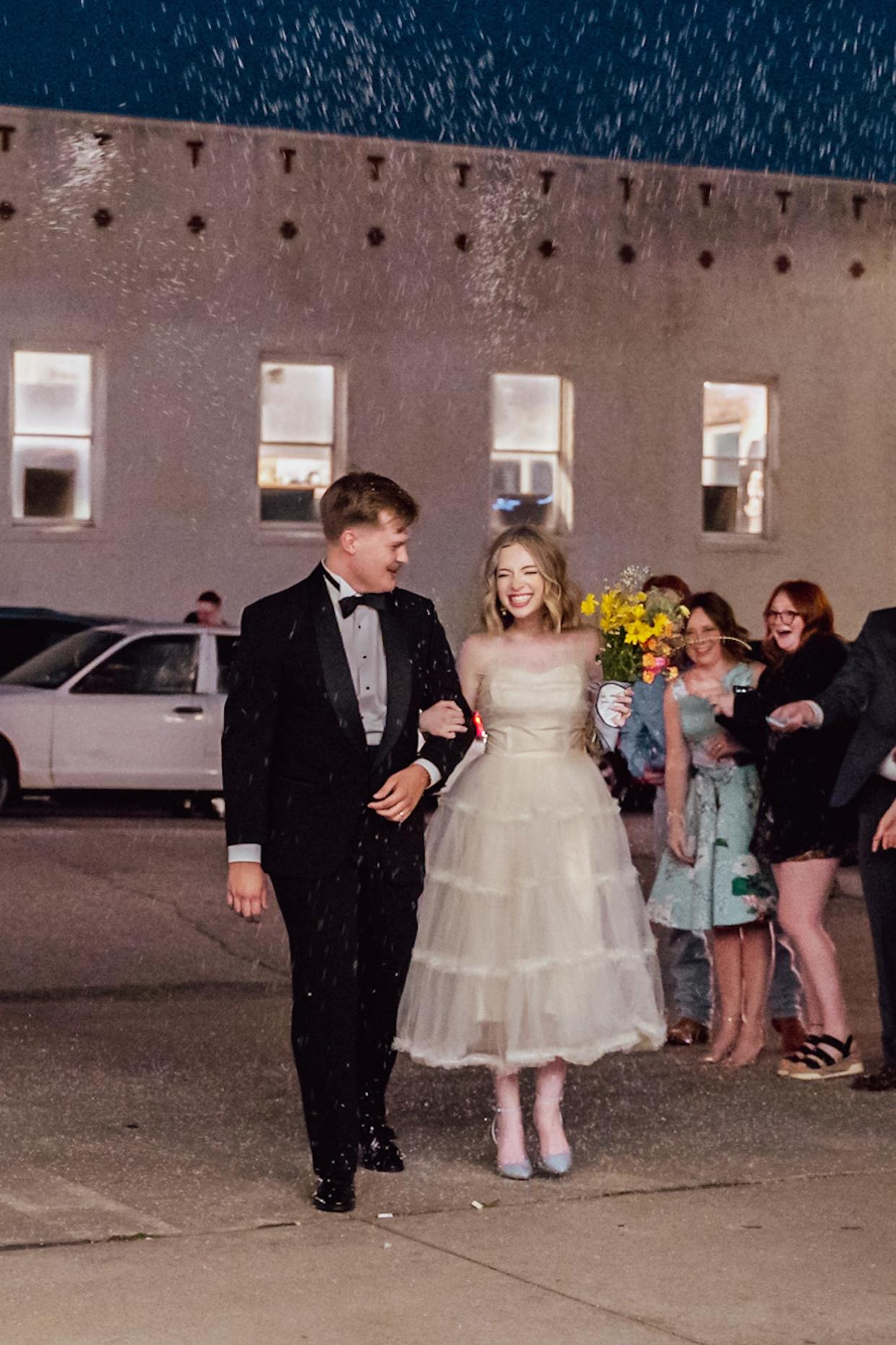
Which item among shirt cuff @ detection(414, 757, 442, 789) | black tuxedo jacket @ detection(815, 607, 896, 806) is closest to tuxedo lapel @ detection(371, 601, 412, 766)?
shirt cuff @ detection(414, 757, 442, 789)

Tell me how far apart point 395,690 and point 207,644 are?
1229 centimetres

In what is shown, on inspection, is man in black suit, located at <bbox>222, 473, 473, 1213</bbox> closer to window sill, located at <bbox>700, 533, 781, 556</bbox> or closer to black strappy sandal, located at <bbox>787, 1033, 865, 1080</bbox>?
black strappy sandal, located at <bbox>787, 1033, 865, 1080</bbox>

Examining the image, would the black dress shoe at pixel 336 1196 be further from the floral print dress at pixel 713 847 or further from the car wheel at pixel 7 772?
the car wheel at pixel 7 772

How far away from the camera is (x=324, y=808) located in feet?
20.6

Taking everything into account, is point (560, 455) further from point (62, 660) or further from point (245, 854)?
point (245, 854)

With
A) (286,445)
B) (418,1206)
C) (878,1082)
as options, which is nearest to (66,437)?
(286,445)

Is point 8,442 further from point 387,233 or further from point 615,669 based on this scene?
point 615,669

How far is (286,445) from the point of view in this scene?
24516mm

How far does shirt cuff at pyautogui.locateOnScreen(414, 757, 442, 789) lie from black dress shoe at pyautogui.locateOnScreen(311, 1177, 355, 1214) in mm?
1131

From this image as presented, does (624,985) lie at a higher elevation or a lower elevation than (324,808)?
lower

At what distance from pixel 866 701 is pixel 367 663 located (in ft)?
7.86

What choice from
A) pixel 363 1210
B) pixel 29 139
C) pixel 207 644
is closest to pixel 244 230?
pixel 29 139

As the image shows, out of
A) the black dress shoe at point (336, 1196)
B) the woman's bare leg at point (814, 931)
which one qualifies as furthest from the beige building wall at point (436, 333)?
the black dress shoe at point (336, 1196)

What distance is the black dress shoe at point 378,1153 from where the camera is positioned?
6.61 m
